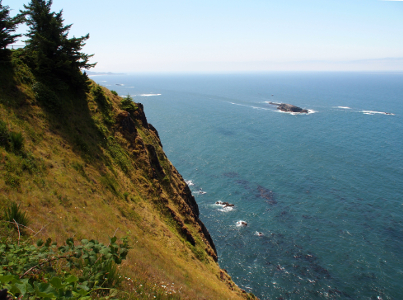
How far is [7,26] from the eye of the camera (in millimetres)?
25891

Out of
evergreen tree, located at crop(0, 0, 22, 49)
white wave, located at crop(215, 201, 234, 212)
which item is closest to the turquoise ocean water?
white wave, located at crop(215, 201, 234, 212)

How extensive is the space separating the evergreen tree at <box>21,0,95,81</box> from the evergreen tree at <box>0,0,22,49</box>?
199cm

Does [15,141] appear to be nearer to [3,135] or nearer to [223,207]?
[3,135]

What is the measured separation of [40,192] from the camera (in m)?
18.2

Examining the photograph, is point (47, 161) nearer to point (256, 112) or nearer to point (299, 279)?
point (299, 279)

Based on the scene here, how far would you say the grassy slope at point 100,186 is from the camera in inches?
656

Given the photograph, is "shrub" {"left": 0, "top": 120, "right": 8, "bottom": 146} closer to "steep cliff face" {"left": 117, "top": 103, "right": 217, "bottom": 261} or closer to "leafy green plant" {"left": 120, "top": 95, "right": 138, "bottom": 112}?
"steep cliff face" {"left": 117, "top": 103, "right": 217, "bottom": 261}

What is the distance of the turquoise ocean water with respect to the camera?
4391 centimetres

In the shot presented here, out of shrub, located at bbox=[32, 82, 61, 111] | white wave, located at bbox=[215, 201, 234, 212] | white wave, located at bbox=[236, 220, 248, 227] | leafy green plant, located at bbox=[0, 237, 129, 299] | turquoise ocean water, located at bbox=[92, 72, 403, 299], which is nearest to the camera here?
leafy green plant, located at bbox=[0, 237, 129, 299]

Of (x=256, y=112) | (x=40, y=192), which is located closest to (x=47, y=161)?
(x=40, y=192)

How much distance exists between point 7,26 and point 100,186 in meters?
20.2

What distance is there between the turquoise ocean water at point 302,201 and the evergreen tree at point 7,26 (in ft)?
159

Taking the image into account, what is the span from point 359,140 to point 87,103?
117 m

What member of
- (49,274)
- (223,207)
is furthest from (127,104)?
(49,274)
